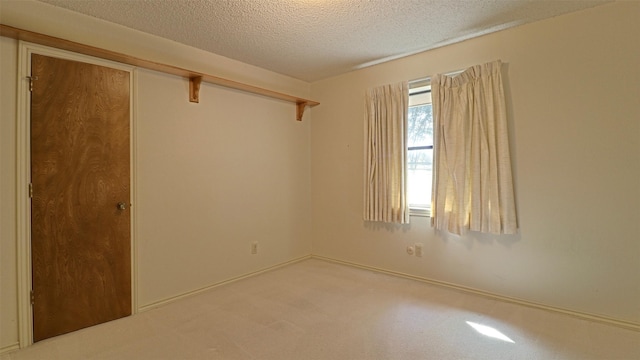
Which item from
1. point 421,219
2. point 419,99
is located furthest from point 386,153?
point 421,219

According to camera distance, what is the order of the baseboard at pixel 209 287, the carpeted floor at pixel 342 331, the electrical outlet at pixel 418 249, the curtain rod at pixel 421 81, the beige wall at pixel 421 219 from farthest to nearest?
the electrical outlet at pixel 418 249
the curtain rod at pixel 421 81
the baseboard at pixel 209 287
the beige wall at pixel 421 219
the carpeted floor at pixel 342 331

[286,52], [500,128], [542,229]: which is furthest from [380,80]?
[542,229]

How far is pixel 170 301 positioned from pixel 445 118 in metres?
3.20

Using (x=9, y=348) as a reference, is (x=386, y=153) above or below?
above

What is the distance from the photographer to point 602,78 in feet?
7.59

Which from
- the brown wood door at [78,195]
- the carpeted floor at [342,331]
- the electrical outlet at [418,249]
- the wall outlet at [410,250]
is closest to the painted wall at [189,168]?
the brown wood door at [78,195]

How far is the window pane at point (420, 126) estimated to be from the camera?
327cm

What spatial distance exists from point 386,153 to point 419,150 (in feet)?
1.20

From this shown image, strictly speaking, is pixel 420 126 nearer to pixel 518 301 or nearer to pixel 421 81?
pixel 421 81

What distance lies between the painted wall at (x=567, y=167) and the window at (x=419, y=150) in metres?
0.26

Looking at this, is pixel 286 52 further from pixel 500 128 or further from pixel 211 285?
pixel 211 285

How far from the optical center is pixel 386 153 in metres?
3.43

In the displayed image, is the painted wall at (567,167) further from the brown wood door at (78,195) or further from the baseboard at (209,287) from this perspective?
the brown wood door at (78,195)

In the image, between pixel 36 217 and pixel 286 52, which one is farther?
pixel 286 52
